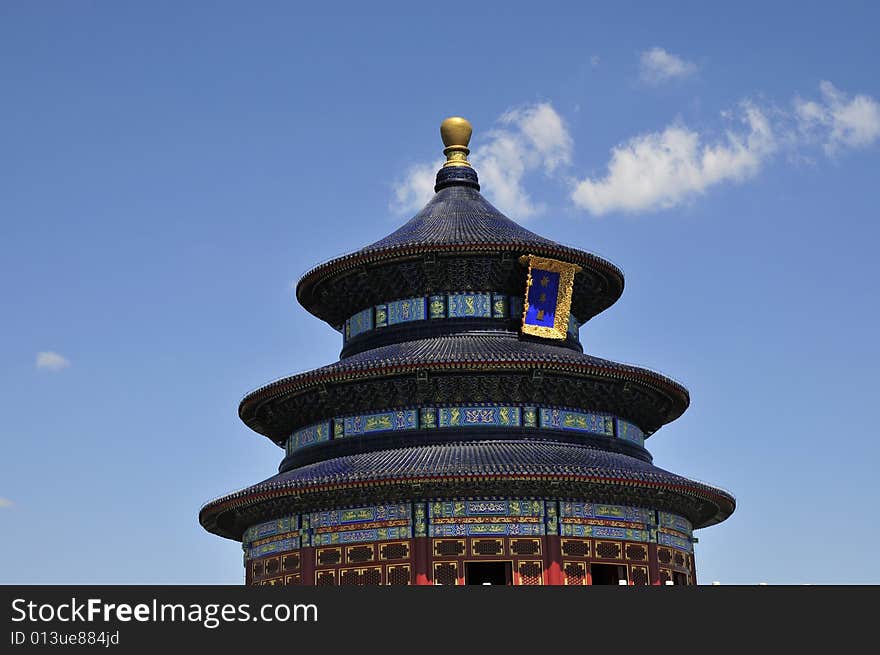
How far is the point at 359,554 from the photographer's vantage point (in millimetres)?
37562

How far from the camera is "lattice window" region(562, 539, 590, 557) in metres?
37.1

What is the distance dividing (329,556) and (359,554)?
3.48 ft

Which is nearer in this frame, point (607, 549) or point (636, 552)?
point (607, 549)

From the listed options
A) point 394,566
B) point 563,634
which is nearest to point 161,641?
point 563,634

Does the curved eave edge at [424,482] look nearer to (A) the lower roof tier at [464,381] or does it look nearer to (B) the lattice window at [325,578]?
(B) the lattice window at [325,578]

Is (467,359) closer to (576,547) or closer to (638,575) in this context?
(576,547)

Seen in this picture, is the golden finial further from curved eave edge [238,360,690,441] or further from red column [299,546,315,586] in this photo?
red column [299,546,315,586]

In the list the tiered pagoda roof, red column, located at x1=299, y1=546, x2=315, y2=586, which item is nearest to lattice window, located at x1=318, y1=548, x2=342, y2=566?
red column, located at x1=299, y1=546, x2=315, y2=586

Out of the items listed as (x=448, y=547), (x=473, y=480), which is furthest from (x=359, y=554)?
(x=473, y=480)

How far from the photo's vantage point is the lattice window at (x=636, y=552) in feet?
126

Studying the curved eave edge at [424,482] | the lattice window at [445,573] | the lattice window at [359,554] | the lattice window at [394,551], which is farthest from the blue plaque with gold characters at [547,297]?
the lattice window at [359,554]

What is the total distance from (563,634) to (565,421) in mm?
16149

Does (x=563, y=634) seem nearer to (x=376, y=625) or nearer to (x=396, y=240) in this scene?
(x=376, y=625)

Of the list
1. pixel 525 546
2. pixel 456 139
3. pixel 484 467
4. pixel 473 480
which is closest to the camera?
pixel 473 480
